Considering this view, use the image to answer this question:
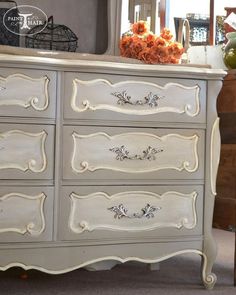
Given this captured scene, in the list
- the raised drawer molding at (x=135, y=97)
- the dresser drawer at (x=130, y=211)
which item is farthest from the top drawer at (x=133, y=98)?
the dresser drawer at (x=130, y=211)

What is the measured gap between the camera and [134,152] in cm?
176

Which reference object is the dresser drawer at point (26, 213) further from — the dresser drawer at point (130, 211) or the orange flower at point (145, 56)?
the orange flower at point (145, 56)

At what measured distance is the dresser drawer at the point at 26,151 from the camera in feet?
5.31

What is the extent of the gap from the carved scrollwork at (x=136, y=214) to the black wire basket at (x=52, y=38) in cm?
71

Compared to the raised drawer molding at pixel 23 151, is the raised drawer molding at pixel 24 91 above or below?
above

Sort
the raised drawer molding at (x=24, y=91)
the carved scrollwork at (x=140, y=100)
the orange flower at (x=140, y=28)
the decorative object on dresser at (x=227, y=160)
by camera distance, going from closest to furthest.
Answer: the raised drawer molding at (x=24, y=91) < the carved scrollwork at (x=140, y=100) < the decorative object on dresser at (x=227, y=160) < the orange flower at (x=140, y=28)

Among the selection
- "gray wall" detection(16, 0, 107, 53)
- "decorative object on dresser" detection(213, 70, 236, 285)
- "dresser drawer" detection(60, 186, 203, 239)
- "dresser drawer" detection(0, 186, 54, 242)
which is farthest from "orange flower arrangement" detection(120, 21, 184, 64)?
"dresser drawer" detection(0, 186, 54, 242)

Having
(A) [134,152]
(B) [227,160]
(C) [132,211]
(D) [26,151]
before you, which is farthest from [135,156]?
(B) [227,160]

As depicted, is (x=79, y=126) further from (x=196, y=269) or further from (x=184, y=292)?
(x=196, y=269)

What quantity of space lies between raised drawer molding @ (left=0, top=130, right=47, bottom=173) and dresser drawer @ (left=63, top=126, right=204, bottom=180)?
2.9 inches

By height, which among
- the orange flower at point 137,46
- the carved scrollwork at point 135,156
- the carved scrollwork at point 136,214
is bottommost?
the carved scrollwork at point 136,214

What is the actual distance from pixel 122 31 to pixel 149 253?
3.01 ft

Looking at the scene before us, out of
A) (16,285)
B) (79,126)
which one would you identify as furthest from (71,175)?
(16,285)

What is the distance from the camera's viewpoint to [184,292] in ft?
6.02
